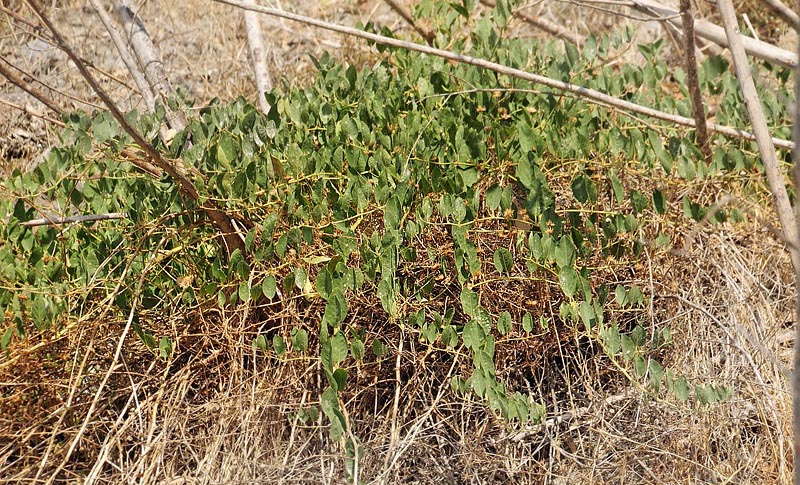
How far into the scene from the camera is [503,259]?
2.06 m

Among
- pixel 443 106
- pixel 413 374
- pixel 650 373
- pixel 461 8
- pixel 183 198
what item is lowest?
pixel 413 374

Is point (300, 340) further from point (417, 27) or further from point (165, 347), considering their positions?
point (417, 27)

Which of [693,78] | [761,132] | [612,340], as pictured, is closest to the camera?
[761,132]

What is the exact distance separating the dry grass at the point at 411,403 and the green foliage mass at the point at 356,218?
0.19 ft

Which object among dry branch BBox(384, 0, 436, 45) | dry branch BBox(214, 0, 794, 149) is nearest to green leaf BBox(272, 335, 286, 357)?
dry branch BBox(214, 0, 794, 149)

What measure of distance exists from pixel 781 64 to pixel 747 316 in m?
0.86

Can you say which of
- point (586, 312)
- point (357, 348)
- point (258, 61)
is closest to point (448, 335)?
point (357, 348)

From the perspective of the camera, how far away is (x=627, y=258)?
225cm

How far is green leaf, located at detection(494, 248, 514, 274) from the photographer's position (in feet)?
6.72

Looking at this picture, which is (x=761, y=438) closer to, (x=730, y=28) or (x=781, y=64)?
(x=730, y=28)

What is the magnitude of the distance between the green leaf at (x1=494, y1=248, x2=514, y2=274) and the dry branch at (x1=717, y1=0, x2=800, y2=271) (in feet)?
1.97

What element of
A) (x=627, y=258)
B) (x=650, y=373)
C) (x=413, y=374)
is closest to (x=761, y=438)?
(x=650, y=373)

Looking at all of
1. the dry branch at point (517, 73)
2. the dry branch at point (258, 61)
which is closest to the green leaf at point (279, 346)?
the dry branch at point (517, 73)

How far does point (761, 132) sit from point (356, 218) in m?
0.94
